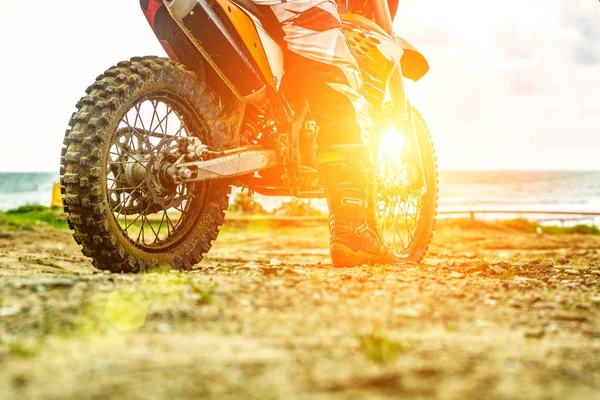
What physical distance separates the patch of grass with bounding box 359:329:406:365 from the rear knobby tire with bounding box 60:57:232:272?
1.80 meters

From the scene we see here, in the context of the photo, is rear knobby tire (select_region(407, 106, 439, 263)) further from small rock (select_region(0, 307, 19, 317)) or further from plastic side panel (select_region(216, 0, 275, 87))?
small rock (select_region(0, 307, 19, 317))

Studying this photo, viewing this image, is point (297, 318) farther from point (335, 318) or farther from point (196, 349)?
point (196, 349)

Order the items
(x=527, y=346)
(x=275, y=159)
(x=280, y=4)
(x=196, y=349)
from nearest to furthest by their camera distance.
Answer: (x=196, y=349) < (x=527, y=346) < (x=280, y=4) < (x=275, y=159)

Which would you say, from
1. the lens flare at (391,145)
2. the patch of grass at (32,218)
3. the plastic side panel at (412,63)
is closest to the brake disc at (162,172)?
the lens flare at (391,145)

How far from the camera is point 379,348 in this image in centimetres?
140

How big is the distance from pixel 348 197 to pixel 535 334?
1968 millimetres

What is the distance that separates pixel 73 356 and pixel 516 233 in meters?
14.5

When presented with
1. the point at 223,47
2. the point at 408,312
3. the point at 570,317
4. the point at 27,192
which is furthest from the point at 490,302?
the point at 27,192

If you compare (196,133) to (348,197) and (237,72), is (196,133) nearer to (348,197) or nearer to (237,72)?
(237,72)

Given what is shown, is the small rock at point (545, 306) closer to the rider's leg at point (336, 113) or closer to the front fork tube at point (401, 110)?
the rider's leg at point (336, 113)

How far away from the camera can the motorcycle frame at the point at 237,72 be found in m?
3.13

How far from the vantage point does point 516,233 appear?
14.5m

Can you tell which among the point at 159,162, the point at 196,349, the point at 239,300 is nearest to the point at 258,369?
the point at 196,349

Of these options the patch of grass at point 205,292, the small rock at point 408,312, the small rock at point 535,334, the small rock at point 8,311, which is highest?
the patch of grass at point 205,292
